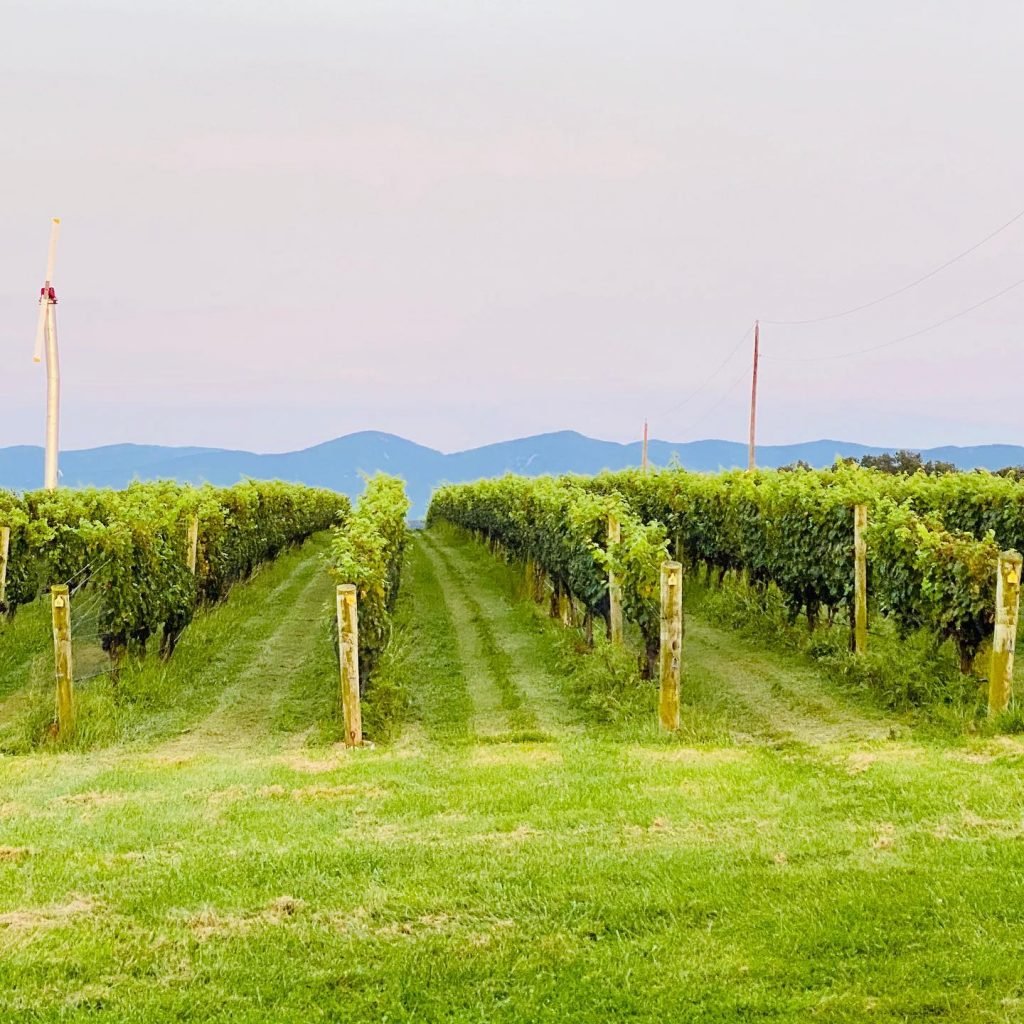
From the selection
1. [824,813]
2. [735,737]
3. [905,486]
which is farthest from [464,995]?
[905,486]

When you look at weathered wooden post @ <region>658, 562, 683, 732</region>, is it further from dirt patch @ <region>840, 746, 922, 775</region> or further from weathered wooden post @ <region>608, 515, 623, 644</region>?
weathered wooden post @ <region>608, 515, 623, 644</region>

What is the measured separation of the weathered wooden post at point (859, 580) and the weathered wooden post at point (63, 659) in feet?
31.8

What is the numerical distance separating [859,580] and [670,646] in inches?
187

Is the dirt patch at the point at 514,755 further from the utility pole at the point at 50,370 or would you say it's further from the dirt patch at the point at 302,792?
the utility pole at the point at 50,370

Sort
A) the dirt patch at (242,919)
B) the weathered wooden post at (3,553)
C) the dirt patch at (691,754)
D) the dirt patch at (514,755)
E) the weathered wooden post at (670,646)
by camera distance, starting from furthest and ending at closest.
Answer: the weathered wooden post at (3,553) → the weathered wooden post at (670,646) → the dirt patch at (514,755) → the dirt patch at (691,754) → the dirt patch at (242,919)

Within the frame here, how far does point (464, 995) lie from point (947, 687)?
24.7 ft

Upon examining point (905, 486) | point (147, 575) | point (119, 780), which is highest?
point (905, 486)

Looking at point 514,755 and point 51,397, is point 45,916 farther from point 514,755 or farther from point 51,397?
point 51,397

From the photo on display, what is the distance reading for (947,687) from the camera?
10.1m

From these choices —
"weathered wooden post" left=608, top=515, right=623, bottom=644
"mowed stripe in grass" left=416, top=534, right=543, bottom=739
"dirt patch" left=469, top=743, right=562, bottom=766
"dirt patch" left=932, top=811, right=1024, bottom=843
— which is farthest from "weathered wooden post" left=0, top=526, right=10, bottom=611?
"dirt patch" left=932, top=811, right=1024, bottom=843

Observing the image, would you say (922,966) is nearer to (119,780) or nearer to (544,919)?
(544,919)

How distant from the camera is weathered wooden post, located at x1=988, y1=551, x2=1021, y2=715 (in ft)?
29.7

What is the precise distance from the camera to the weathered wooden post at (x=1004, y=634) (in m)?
9.05

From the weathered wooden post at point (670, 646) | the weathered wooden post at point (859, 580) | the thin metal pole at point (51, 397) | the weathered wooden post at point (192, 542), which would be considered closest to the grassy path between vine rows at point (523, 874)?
the weathered wooden post at point (670, 646)
